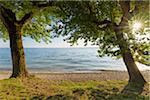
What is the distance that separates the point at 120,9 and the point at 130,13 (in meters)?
0.91

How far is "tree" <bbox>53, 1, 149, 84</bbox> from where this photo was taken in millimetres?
12133

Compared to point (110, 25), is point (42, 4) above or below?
above

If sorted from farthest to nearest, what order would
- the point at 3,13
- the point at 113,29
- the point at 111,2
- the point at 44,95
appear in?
the point at 3,13 → the point at 113,29 → the point at 111,2 → the point at 44,95

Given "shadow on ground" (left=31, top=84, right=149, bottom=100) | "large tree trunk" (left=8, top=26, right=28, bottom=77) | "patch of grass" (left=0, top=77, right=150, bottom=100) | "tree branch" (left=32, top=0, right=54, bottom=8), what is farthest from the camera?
"large tree trunk" (left=8, top=26, right=28, bottom=77)

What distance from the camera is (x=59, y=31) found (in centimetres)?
1328

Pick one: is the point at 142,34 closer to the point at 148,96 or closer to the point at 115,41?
the point at 115,41

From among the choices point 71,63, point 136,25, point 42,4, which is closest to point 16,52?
point 42,4

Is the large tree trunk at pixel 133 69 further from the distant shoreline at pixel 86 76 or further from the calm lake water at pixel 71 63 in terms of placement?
the distant shoreline at pixel 86 76

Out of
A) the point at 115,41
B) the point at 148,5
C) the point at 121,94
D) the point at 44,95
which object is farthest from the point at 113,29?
the point at 44,95

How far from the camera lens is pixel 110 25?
1341 centimetres

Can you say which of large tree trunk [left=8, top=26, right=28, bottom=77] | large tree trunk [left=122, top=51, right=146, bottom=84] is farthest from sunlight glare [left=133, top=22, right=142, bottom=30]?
large tree trunk [left=8, top=26, right=28, bottom=77]

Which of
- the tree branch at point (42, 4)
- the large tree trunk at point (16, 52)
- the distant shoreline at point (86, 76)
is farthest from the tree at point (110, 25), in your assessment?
the distant shoreline at point (86, 76)

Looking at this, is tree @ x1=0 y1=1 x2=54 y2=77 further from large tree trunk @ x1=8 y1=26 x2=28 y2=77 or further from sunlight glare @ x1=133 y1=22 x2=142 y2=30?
sunlight glare @ x1=133 y1=22 x2=142 y2=30

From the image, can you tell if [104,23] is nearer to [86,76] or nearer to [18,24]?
[18,24]
